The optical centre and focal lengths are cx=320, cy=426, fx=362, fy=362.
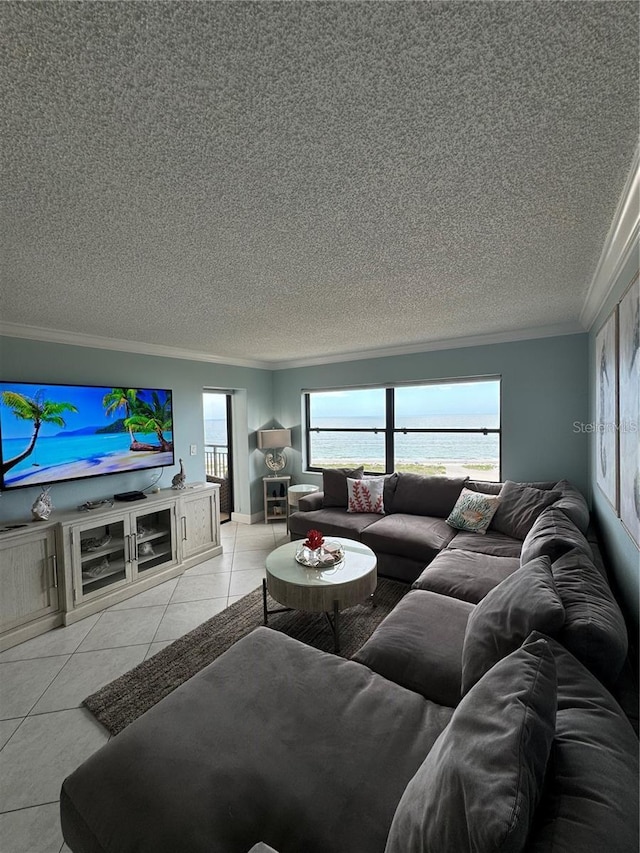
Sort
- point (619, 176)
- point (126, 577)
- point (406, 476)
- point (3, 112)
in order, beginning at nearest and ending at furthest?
point (3, 112) < point (619, 176) < point (126, 577) < point (406, 476)

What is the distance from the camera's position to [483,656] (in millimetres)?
1324

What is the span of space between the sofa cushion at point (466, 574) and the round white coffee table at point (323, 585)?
0.38 metres

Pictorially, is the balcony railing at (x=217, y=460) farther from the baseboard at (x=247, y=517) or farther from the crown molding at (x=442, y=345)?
the crown molding at (x=442, y=345)

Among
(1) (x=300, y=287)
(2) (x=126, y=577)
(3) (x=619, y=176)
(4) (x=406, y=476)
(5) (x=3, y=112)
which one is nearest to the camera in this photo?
(5) (x=3, y=112)

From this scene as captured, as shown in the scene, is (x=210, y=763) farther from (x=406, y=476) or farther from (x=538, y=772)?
(x=406, y=476)

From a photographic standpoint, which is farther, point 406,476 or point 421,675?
point 406,476

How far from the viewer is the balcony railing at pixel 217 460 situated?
222 inches

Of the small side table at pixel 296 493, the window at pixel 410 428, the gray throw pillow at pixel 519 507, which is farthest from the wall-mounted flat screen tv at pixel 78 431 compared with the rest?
the gray throw pillow at pixel 519 507

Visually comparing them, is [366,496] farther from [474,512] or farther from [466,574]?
[466,574]

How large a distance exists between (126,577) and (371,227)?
134 inches

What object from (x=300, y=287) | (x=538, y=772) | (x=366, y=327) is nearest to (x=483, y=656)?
(x=538, y=772)

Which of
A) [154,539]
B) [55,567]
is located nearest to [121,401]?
[154,539]

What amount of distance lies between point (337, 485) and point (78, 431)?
273cm

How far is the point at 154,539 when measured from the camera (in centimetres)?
363
